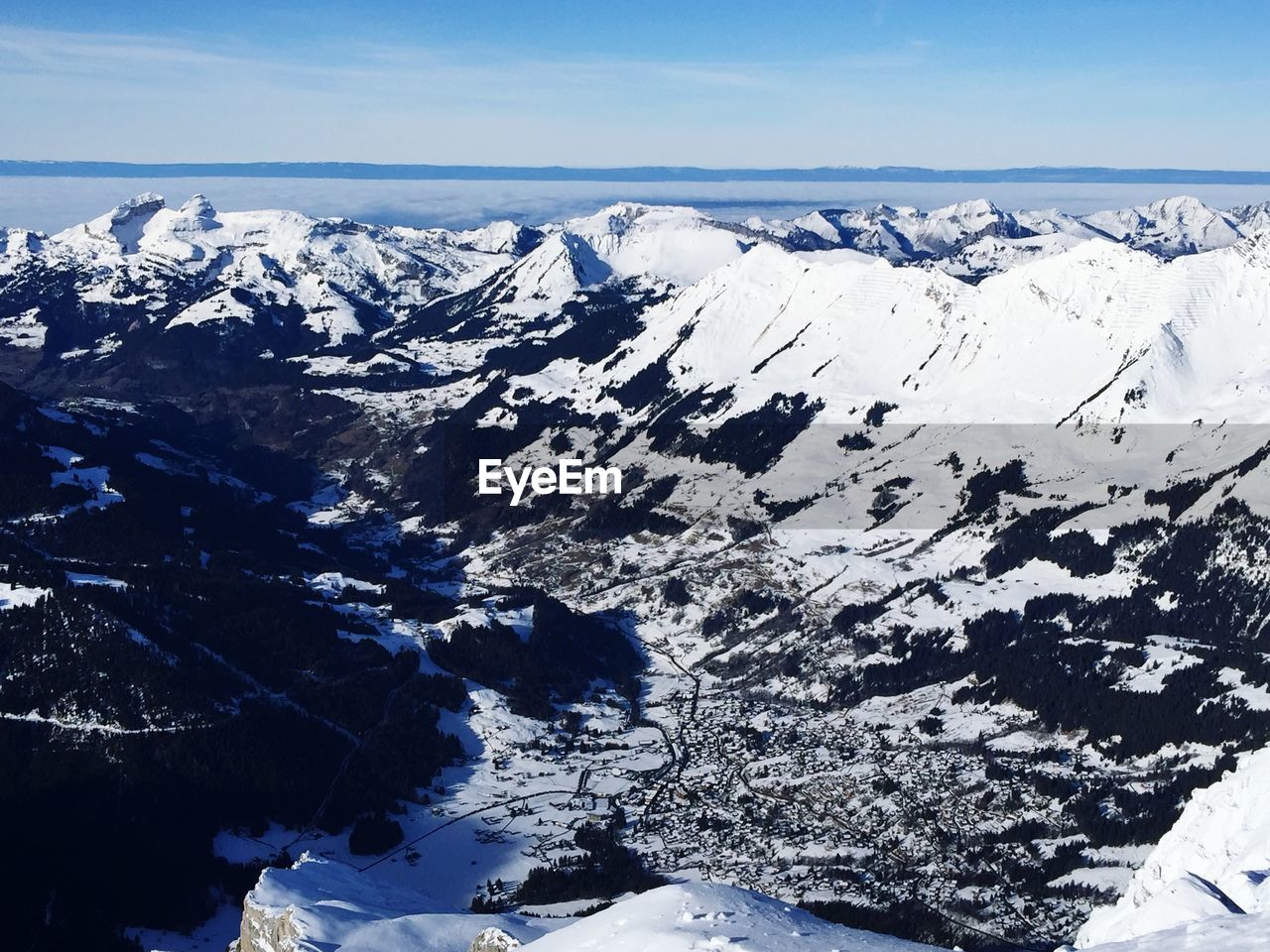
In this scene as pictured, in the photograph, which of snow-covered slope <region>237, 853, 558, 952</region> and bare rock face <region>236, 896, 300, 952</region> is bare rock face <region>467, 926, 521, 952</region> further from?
bare rock face <region>236, 896, 300, 952</region>

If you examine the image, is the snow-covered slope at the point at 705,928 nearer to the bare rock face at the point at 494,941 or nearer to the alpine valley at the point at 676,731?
the alpine valley at the point at 676,731

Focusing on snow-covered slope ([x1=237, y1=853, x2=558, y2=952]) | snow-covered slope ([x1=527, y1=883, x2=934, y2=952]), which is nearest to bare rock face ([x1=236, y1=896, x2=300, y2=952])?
snow-covered slope ([x1=237, y1=853, x2=558, y2=952])

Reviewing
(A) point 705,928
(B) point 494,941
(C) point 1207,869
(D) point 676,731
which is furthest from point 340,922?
(D) point 676,731

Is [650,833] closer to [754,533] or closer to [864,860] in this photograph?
[864,860]

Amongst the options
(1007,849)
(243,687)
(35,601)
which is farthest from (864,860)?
(35,601)

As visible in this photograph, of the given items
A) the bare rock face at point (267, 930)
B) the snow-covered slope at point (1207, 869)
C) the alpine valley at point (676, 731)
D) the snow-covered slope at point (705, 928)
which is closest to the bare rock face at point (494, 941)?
the alpine valley at point (676, 731)

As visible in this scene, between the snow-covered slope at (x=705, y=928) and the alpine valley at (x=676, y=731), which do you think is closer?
the snow-covered slope at (x=705, y=928)

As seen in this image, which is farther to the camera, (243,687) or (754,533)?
(754,533)
